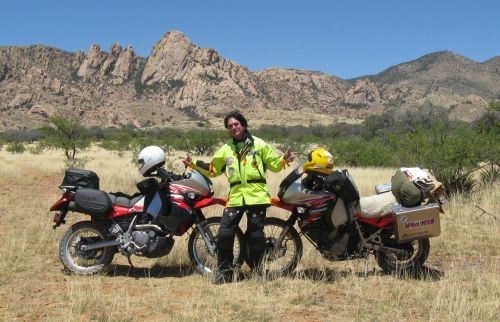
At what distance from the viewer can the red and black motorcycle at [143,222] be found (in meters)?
6.46

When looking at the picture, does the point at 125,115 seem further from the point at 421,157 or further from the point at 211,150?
the point at 421,157

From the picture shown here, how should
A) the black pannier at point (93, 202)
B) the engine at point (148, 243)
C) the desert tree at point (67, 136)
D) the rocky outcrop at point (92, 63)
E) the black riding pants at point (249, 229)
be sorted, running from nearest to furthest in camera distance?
1. the black riding pants at point (249, 229)
2. the engine at point (148, 243)
3. the black pannier at point (93, 202)
4. the desert tree at point (67, 136)
5. the rocky outcrop at point (92, 63)

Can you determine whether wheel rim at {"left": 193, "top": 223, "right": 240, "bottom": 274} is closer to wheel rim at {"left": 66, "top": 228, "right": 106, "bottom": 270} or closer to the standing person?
the standing person

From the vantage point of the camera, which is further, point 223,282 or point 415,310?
point 223,282

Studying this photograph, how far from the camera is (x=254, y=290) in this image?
19.0ft

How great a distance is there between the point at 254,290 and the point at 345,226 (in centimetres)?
140

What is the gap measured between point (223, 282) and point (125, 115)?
369ft

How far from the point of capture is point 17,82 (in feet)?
401

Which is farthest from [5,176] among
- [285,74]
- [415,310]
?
[285,74]

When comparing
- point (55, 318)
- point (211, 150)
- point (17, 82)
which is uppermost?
point (17, 82)

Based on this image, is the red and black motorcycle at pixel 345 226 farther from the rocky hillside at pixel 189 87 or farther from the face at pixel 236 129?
the rocky hillside at pixel 189 87

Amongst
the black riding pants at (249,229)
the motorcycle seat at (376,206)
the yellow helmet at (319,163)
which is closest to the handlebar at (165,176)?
the black riding pants at (249,229)

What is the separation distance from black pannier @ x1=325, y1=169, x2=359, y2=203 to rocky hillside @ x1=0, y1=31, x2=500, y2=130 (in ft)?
346

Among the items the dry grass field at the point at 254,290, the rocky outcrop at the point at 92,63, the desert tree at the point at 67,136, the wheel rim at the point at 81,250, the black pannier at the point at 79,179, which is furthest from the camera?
the rocky outcrop at the point at 92,63
